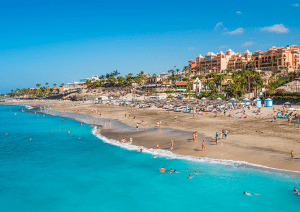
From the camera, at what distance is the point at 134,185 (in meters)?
15.2

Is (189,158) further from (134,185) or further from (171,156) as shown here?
(134,185)

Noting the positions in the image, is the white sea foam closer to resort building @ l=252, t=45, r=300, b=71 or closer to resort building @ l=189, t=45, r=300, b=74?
resort building @ l=189, t=45, r=300, b=74

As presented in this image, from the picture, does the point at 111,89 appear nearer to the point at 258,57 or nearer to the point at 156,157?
the point at 258,57

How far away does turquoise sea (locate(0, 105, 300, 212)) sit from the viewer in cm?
1283

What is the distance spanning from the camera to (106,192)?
14469 millimetres

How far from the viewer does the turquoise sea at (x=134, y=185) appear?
12828mm

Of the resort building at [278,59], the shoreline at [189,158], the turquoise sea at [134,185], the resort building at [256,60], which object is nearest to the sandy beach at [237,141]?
the shoreline at [189,158]

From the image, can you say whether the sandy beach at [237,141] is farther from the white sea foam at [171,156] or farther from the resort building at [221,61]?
the resort building at [221,61]

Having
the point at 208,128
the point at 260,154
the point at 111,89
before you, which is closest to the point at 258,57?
the point at 111,89

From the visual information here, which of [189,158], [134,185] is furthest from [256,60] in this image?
[134,185]

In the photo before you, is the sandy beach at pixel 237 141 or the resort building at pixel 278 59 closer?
the sandy beach at pixel 237 141

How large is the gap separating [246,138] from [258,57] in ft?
284

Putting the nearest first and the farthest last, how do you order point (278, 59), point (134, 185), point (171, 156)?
point (134, 185) → point (171, 156) → point (278, 59)

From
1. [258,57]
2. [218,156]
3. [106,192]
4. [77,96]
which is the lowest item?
Result: [106,192]
